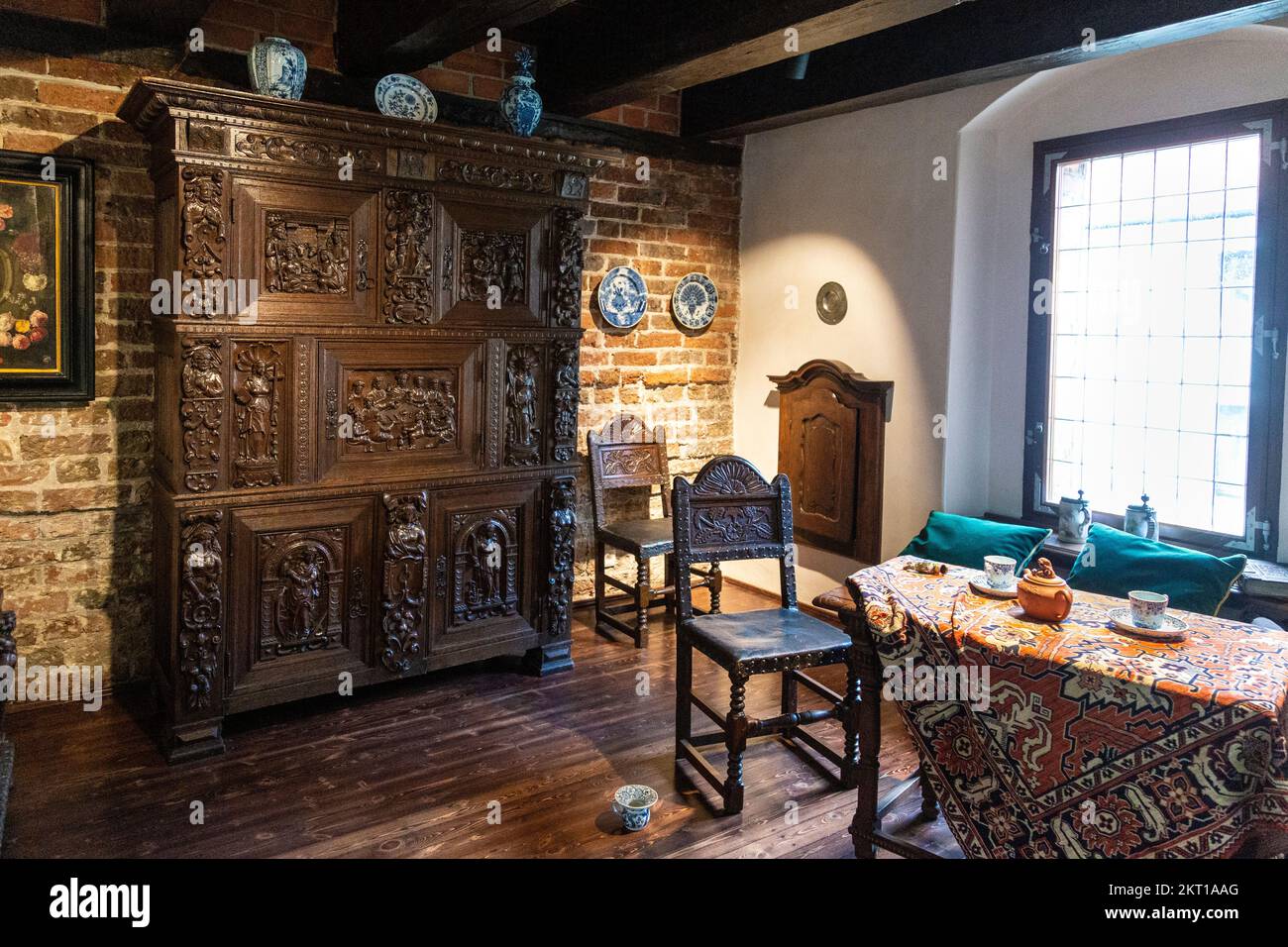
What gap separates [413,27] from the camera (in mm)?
3572

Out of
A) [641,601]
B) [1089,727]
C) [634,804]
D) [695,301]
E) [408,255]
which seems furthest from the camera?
[695,301]

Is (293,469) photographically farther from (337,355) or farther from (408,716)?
(408,716)

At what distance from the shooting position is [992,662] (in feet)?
7.98

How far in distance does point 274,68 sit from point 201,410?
1319 millimetres

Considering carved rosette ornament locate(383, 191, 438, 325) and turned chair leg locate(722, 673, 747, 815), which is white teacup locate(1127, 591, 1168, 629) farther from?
carved rosette ornament locate(383, 191, 438, 325)

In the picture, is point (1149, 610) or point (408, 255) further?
point (408, 255)

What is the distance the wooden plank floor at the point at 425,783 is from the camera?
9.53 feet

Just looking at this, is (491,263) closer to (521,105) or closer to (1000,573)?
(521,105)

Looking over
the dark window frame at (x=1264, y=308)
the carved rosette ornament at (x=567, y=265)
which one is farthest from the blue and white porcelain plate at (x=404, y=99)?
the dark window frame at (x=1264, y=308)

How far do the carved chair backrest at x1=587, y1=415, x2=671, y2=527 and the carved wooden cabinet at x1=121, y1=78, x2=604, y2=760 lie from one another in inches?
31.3

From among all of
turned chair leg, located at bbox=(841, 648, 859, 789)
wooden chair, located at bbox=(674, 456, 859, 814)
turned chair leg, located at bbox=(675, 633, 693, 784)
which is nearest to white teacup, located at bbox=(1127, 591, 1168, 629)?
wooden chair, located at bbox=(674, 456, 859, 814)

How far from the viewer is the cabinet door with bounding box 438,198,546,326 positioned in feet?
12.9

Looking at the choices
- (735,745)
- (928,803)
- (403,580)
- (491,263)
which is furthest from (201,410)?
(928,803)
